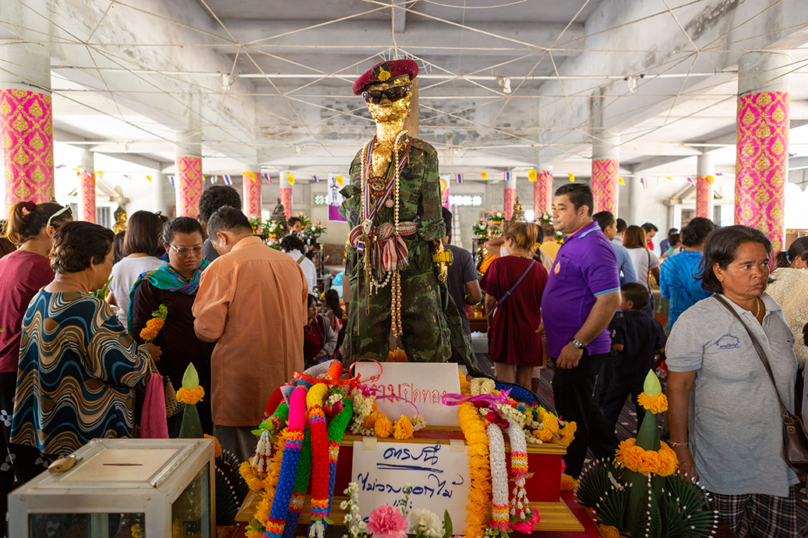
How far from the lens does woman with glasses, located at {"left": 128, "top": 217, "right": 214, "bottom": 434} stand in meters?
2.30

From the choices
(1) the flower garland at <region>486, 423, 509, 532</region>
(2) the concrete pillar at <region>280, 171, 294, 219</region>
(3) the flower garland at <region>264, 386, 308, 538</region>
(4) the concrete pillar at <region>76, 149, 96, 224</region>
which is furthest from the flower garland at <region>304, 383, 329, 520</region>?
(2) the concrete pillar at <region>280, 171, 294, 219</region>

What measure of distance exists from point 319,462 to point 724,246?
1.56 meters

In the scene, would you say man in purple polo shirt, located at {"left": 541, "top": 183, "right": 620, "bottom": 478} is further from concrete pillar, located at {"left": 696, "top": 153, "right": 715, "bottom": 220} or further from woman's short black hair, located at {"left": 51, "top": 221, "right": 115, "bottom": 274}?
concrete pillar, located at {"left": 696, "top": 153, "right": 715, "bottom": 220}

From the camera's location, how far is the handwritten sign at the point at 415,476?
129 cm

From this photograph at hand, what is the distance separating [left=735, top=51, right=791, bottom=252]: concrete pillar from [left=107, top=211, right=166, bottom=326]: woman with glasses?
239 inches

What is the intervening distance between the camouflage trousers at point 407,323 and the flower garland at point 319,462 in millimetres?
713

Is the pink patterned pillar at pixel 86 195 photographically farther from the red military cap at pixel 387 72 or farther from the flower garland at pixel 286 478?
the flower garland at pixel 286 478

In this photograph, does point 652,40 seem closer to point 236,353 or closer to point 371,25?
point 371,25

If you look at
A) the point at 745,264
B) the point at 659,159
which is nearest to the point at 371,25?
the point at 745,264

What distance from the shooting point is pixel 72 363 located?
1.68m

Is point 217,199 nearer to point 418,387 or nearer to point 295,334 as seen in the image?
point 295,334

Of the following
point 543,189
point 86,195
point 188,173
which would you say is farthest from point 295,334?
point 86,195

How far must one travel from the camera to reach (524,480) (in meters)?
1.25

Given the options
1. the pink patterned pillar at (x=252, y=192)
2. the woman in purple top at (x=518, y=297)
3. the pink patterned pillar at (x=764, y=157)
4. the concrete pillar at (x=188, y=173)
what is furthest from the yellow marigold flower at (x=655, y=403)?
the pink patterned pillar at (x=252, y=192)
